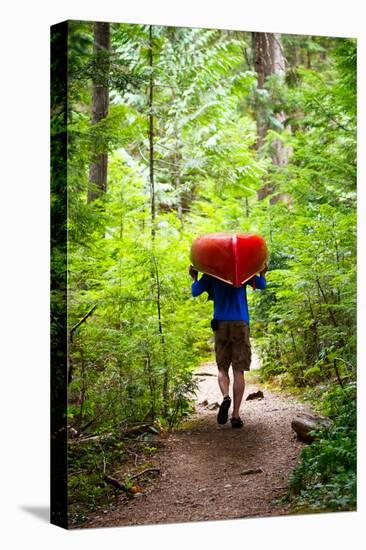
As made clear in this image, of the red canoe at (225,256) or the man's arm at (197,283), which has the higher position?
the red canoe at (225,256)

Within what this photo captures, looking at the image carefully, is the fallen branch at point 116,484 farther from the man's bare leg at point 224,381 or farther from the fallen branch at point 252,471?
the man's bare leg at point 224,381

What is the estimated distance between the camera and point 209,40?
21.2 feet

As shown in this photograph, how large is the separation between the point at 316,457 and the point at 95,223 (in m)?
2.34

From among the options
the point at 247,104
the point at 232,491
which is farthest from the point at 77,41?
the point at 232,491

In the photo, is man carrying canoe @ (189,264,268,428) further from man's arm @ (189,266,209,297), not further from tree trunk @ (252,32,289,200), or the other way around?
tree trunk @ (252,32,289,200)

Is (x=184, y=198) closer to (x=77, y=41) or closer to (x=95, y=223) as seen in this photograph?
(x=95, y=223)

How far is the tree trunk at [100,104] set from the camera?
19.6ft

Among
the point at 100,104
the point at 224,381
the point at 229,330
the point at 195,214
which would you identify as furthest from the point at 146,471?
the point at 100,104

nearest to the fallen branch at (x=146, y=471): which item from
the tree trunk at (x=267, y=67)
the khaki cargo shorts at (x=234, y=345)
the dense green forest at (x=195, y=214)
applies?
the dense green forest at (x=195, y=214)

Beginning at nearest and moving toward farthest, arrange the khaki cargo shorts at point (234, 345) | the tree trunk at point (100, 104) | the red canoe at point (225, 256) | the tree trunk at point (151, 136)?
the tree trunk at point (100, 104), the tree trunk at point (151, 136), the red canoe at point (225, 256), the khaki cargo shorts at point (234, 345)

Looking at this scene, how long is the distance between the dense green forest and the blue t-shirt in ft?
0.25

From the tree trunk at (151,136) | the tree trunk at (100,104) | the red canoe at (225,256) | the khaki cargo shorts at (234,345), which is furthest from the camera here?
the khaki cargo shorts at (234,345)

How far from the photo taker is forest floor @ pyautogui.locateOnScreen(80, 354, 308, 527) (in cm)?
599

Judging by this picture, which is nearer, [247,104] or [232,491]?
[232,491]
